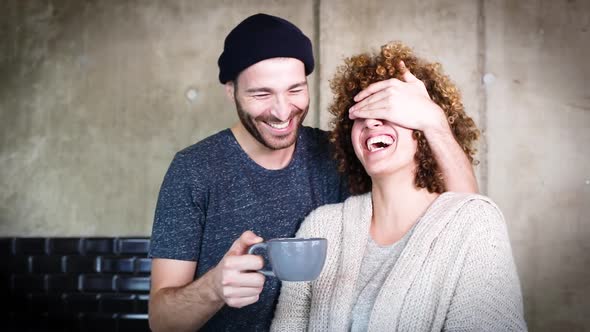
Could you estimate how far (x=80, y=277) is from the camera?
126 inches

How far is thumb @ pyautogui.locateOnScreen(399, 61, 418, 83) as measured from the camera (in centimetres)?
158

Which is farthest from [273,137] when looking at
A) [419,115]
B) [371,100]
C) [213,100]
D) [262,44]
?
[213,100]

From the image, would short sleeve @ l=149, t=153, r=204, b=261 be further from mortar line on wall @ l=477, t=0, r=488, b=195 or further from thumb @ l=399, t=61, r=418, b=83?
mortar line on wall @ l=477, t=0, r=488, b=195

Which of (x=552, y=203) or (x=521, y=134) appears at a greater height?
A: (x=521, y=134)

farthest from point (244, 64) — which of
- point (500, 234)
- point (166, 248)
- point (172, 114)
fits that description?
point (172, 114)

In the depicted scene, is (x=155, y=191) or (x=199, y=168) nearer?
(x=199, y=168)

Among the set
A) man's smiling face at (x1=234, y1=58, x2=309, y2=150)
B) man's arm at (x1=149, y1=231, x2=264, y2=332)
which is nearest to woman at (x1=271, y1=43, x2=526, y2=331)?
man's smiling face at (x1=234, y1=58, x2=309, y2=150)

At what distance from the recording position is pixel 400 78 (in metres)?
1.60

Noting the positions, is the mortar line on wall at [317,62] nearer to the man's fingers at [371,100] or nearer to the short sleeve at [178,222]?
the short sleeve at [178,222]

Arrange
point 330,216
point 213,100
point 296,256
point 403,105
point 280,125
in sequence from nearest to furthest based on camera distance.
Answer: point 296,256
point 403,105
point 330,216
point 280,125
point 213,100

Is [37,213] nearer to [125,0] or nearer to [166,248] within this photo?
[125,0]

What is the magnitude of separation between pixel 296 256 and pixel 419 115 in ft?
1.89

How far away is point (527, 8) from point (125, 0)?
2.21m

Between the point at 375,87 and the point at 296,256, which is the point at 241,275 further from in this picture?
the point at 375,87
